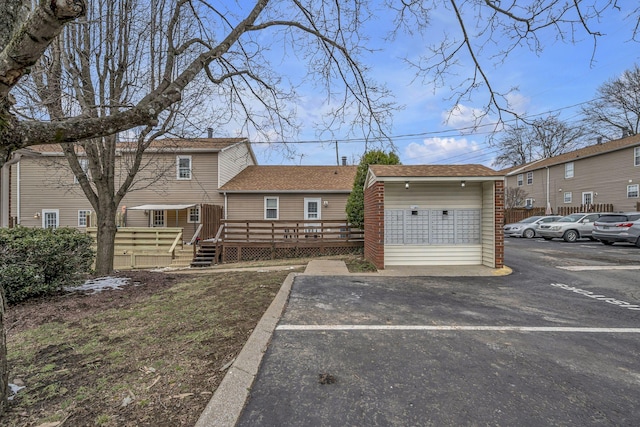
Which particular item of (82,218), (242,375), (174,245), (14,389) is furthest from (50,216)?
(242,375)

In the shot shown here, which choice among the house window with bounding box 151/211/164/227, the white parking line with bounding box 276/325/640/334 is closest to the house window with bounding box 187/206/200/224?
the house window with bounding box 151/211/164/227

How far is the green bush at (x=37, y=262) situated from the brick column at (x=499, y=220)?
892 cm

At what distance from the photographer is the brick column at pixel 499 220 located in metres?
7.44

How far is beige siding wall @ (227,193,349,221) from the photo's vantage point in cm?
1611

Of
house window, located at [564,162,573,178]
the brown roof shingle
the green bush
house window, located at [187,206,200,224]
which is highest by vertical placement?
house window, located at [564,162,573,178]

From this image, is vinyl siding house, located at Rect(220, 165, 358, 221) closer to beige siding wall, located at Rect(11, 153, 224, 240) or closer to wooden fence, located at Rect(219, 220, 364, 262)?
beige siding wall, located at Rect(11, 153, 224, 240)

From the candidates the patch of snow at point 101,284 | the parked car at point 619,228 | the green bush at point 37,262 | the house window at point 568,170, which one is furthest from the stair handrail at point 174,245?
the house window at point 568,170

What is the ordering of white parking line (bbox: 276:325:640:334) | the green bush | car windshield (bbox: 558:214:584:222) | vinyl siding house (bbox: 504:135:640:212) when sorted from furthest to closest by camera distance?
1. vinyl siding house (bbox: 504:135:640:212)
2. car windshield (bbox: 558:214:584:222)
3. the green bush
4. white parking line (bbox: 276:325:640:334)

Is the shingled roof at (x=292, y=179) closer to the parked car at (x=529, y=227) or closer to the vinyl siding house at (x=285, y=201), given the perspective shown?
the vinyl siding house at (x=285, y=201)

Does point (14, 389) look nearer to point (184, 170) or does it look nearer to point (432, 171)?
point (432, 171)

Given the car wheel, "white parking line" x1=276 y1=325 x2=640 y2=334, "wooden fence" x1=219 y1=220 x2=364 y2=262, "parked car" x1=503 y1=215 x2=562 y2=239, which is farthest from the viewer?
"parked car" x1=503 y1=215 x2=562 y2=239

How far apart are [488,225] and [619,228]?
9.52 meters

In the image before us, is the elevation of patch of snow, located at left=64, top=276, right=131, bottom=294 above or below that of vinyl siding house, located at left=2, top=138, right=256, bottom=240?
below

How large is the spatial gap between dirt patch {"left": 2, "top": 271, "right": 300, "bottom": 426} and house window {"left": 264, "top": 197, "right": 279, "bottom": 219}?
35.8ft
